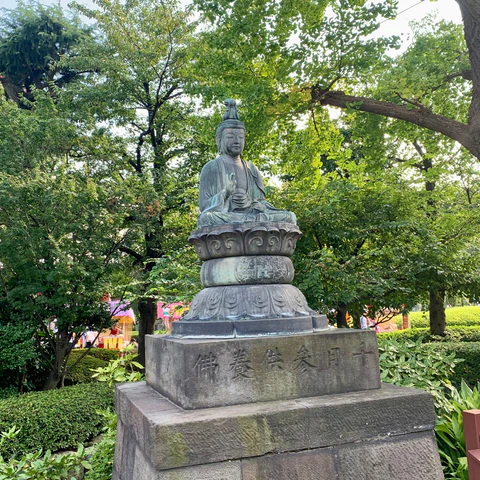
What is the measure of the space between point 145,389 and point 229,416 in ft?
4.72

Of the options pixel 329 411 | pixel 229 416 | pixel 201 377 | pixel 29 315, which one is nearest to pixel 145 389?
pixel 201 377

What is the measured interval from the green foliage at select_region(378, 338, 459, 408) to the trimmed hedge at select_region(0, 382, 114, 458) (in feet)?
14.6

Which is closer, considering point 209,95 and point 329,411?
point 329,411

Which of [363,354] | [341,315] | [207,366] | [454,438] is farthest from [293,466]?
[341,315]

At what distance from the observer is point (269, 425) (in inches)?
111

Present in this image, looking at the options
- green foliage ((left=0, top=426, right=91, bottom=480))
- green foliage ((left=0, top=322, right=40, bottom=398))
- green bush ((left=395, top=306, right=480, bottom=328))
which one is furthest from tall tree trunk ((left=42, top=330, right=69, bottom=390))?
green bush ((left=395, top=306, right=480, bottom=328))

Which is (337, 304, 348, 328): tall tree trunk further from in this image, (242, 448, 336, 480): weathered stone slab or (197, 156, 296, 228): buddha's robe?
(242, 448, 336, 480): weathered stone slab

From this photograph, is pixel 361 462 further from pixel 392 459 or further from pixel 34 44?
pixel 34 44

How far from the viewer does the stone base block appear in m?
2.66

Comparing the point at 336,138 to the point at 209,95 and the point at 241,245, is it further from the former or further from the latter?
the point at 241,245

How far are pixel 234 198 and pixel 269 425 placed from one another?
2.14 meters

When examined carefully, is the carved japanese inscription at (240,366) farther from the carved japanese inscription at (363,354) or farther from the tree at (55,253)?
the tree at (55,253)

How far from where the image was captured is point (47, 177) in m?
8.79

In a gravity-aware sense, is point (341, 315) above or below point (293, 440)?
above
